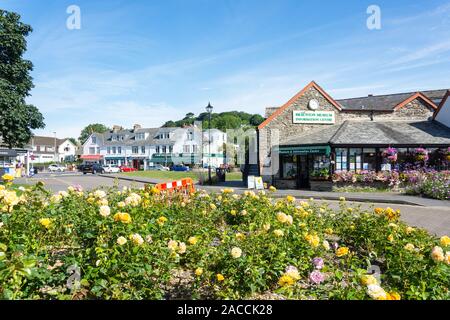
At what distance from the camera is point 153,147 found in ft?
231

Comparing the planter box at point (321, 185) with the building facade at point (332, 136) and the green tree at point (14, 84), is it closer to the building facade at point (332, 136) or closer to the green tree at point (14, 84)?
the building facade at point (332, 136)

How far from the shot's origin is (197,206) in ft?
23.5

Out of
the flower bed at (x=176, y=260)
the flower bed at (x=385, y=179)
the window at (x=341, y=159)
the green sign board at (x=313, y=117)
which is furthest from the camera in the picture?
the green sign board at (x=313, y=117)

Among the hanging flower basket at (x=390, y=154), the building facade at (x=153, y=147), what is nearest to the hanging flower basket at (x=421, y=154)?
the hanging flower basket at (x=390, y=154)

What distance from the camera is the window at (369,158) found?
2139 centimetres

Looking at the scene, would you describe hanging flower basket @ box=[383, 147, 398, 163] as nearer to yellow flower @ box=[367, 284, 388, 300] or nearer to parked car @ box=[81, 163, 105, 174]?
yellow flower @ box=[367, 284, 388, 300]

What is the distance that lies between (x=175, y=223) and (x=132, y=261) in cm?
201

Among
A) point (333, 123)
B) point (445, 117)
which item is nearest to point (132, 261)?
point (333, 123)

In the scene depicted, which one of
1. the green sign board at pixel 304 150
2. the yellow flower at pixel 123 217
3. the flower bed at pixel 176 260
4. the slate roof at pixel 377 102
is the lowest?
the flower bed at pixel 176 260

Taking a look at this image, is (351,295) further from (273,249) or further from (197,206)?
(197,206)

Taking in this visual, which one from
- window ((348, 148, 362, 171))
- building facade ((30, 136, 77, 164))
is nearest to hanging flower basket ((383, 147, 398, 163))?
window ((348, 148, 362, 171))

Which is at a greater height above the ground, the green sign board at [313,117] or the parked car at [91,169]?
the green sign board at [313,117]

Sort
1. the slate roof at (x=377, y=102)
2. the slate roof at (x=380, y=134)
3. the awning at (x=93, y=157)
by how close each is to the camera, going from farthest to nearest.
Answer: the awning at (x=93, y=157) → the slate roof at (x=377, y=102) → the slate roof at (x=380, y=134)

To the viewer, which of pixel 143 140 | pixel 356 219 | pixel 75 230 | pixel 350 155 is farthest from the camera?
pixel 143 140
